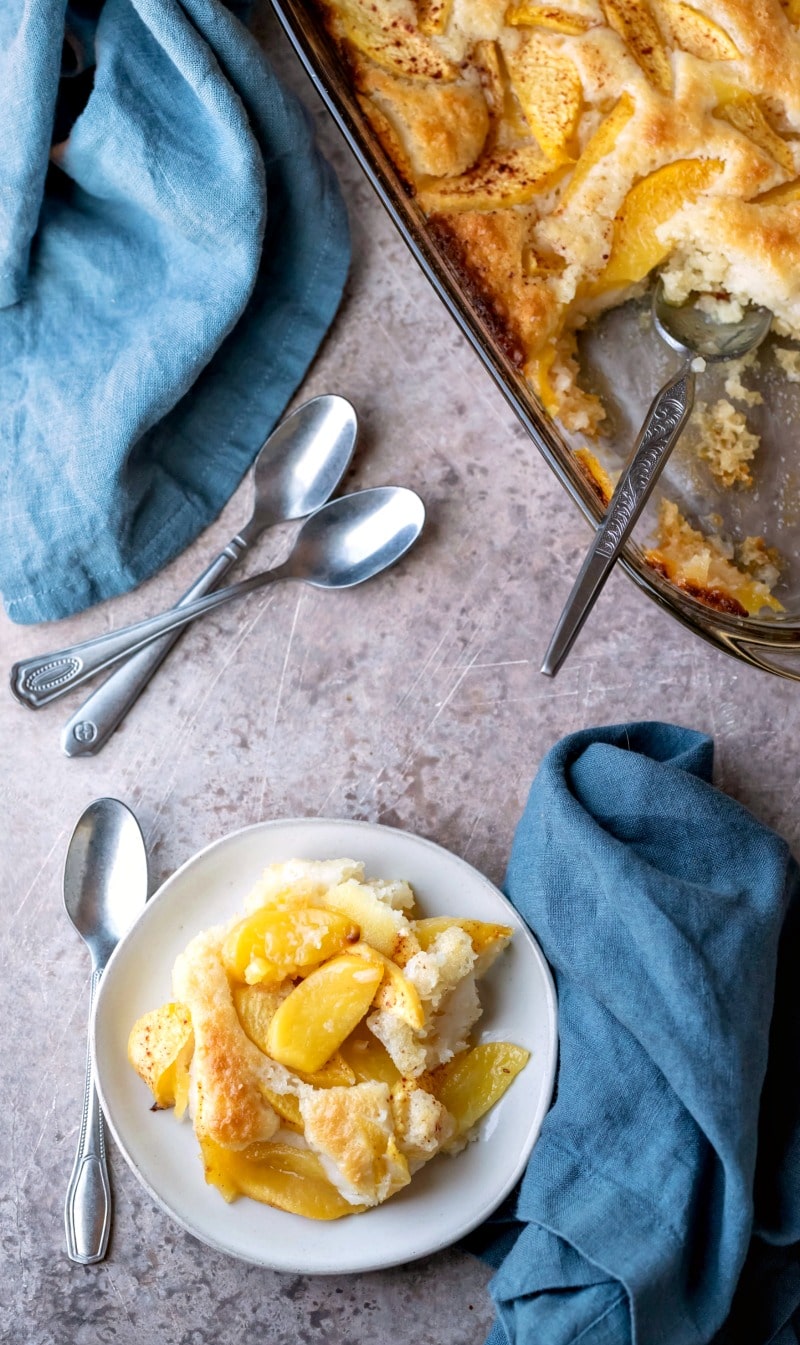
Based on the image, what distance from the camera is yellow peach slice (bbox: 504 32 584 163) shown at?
55.2 inches

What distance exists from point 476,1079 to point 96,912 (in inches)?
22.1

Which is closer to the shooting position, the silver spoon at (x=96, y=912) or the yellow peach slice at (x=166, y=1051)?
the yellow peach slice at (x=166, y=1051)

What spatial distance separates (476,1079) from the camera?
1382 millimetres

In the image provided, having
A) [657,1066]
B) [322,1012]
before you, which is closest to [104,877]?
[322,1012]

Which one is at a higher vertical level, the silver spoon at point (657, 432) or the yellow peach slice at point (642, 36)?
the yellow peach slice at point (642, 36)

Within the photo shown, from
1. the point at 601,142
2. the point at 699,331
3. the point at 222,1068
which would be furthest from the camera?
the point at 699,331

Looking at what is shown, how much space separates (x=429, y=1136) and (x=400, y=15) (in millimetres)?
1429

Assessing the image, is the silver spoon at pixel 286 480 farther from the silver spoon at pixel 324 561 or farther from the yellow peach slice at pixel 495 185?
the yellow peach slice at pixel 495 185

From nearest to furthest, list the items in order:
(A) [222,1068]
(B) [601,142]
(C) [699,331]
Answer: (A) [222,1068] < (B) [601,142] < (C) [699,331]

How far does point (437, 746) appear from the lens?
1551 mm

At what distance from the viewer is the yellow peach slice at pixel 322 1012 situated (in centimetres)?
130

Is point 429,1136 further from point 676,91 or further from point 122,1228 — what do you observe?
point 676,91

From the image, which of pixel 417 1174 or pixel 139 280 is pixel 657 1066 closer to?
pixel 417 1174

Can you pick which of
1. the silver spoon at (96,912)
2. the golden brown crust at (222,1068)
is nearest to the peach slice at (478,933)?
the golden brown crust at (222,1068)
